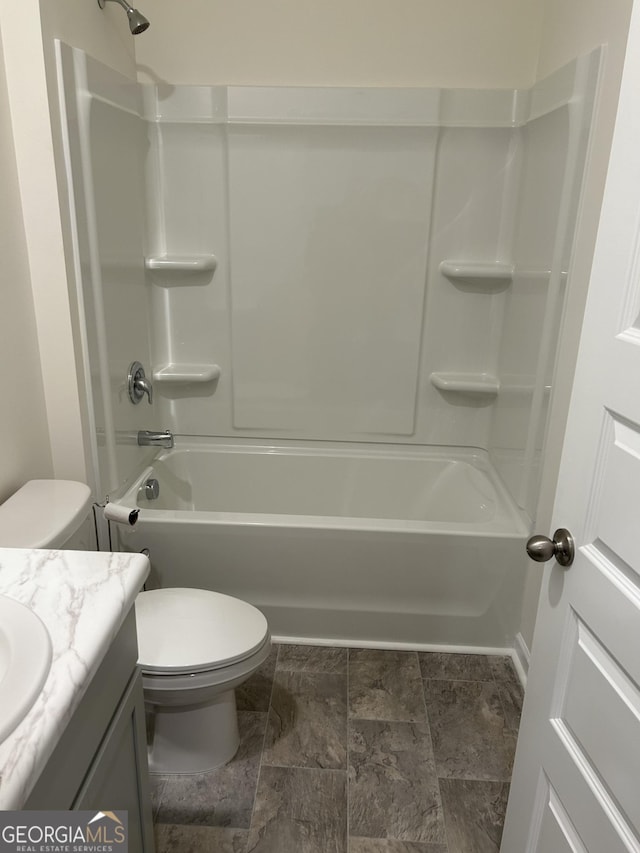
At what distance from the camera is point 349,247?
2516mm

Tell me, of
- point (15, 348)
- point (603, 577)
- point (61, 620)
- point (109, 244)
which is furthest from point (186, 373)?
point (603, 577)

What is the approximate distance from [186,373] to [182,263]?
0.45 metres

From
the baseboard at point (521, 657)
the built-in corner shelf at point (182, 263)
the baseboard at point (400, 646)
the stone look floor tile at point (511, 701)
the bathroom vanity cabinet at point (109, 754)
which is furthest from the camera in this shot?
the built-in corner shelf at point (182, 263)

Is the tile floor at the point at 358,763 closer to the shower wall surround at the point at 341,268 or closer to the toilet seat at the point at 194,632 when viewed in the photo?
the toilet seat at the point at 194,632

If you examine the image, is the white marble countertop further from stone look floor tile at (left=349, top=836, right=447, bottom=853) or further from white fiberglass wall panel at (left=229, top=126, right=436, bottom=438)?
white fiberglass wall panel at (left=229, top=126, right=436, bottom=438)

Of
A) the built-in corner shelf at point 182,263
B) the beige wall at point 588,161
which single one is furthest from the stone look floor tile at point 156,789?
the built-in corner shelf at point 182,263

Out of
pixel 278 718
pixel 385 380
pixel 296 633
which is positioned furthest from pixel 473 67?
pixel 278 718

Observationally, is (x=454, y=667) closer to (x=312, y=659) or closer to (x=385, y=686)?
(x=385, y=686)

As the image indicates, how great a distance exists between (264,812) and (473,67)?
250 centimetres

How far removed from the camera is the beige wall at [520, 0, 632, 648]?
1602 mm

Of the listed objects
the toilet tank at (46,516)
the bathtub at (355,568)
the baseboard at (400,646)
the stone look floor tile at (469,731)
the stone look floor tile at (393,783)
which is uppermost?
the toilet tank at (46,516)

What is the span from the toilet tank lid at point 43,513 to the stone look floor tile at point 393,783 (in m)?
1.01

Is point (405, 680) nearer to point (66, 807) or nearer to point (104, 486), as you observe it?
point (104, 486)

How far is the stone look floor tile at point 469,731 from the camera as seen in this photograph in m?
1.73
